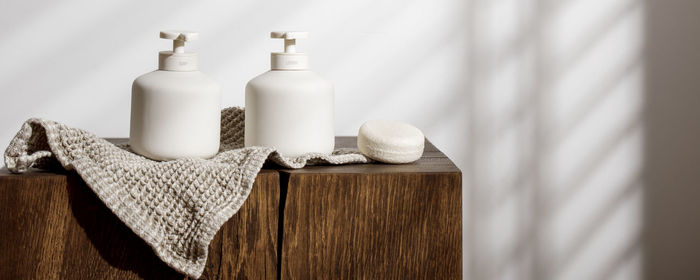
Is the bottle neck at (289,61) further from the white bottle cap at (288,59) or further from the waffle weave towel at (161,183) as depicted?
the waffle weave towel at (161,183)

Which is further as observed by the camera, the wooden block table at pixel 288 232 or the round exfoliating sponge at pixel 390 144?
the round exfoliating sponge at pixel 390 144

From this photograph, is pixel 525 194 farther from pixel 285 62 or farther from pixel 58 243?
pixel 58 243

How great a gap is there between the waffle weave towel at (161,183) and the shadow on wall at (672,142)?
982mm

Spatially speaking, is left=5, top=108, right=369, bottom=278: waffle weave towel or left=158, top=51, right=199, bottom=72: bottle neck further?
left=158, top=51, right=199, bottom=72: bottle neck

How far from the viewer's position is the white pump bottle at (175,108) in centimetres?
94

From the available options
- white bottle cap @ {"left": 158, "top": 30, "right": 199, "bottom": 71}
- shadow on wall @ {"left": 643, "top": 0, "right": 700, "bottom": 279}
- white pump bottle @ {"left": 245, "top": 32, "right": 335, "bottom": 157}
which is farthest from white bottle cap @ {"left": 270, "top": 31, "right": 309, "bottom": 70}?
shadow on wall @ {"left": 643, "top": 0, "right": 700, "bottom": 279}

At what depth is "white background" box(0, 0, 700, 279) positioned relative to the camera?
149 centimetres

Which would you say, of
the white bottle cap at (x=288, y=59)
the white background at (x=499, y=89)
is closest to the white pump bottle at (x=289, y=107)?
the white bottle cap at (x=288, y=59)

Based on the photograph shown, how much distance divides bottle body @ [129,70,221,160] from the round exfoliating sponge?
0.21m

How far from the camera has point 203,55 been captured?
150 centimetres

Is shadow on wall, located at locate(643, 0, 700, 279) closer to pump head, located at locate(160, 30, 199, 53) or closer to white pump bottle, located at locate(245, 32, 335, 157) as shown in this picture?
white pump bottle, located at locate(245, 32, 335, 157)

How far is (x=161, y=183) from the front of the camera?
2.91 ft

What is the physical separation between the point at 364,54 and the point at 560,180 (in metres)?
0.51

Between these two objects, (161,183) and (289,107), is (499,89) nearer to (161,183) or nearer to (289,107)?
(289,107)
